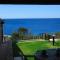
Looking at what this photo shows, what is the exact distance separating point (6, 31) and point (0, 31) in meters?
0.09

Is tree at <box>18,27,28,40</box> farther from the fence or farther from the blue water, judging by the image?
the fence

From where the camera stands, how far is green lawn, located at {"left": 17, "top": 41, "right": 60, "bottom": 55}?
207 cm

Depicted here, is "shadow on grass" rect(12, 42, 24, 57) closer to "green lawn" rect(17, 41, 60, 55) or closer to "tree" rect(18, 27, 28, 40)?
"green lawn" rect(17, 41, 60, 55)

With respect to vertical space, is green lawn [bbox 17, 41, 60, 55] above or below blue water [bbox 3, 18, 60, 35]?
below

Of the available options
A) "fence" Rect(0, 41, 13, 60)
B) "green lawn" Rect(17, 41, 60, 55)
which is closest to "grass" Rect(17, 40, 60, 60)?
"green lawn" Rect(17, 41, 60, 55)

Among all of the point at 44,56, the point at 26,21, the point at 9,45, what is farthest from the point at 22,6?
the point at 44,56

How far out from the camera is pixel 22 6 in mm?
2090

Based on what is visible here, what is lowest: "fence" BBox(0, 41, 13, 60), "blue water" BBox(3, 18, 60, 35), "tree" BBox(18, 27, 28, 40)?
"fence" BBox(0, 41, 13, 60)

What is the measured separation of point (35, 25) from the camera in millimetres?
2104

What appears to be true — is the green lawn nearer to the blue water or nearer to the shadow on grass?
the shadow on grass

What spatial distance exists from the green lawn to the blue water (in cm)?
17

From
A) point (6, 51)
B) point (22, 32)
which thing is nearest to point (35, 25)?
point (22, 32)

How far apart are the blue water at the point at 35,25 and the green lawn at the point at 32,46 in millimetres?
171
